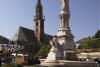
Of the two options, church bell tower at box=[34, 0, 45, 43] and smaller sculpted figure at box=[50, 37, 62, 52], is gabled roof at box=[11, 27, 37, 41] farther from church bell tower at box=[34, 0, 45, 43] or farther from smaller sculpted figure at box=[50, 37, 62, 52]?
smaller sculpted figure at box=[50, 37, 62, 52]

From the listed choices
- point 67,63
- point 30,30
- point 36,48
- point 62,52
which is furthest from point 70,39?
point 30,30

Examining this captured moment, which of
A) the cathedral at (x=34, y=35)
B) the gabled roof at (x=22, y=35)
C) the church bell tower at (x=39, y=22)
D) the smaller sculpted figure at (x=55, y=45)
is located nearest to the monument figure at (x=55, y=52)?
the smaller sculpted figure at (x=55, y=45)

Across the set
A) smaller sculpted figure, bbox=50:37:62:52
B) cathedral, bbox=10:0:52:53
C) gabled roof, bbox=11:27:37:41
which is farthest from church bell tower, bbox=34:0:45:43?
smaller sculpted figure, bbox=50:37:62:52

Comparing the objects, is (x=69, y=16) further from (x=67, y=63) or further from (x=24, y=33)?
(x=24, y=33)

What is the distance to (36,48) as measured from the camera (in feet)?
354

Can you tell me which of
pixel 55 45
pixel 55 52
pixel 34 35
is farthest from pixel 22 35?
pixel 55 52

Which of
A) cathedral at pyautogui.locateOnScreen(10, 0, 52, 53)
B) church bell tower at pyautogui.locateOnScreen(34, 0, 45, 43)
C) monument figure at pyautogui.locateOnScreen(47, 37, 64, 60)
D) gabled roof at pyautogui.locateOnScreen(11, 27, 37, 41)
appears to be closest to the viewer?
monument figure at pyautogui.locateOnScreen(47, 37, 64, 60)

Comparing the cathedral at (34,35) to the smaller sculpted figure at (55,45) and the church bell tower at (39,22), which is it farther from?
the smaller sculpted figure at (55,45)

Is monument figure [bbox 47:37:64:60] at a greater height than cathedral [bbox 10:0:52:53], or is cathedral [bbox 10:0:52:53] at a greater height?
cathedral [bbox 10:0:52:53]

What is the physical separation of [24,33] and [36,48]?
11842 mm

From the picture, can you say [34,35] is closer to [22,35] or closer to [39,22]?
[39,22]

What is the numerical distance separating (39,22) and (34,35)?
6.12 metres

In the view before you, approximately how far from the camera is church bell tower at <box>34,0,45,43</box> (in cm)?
12581

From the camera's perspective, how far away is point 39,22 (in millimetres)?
126250
